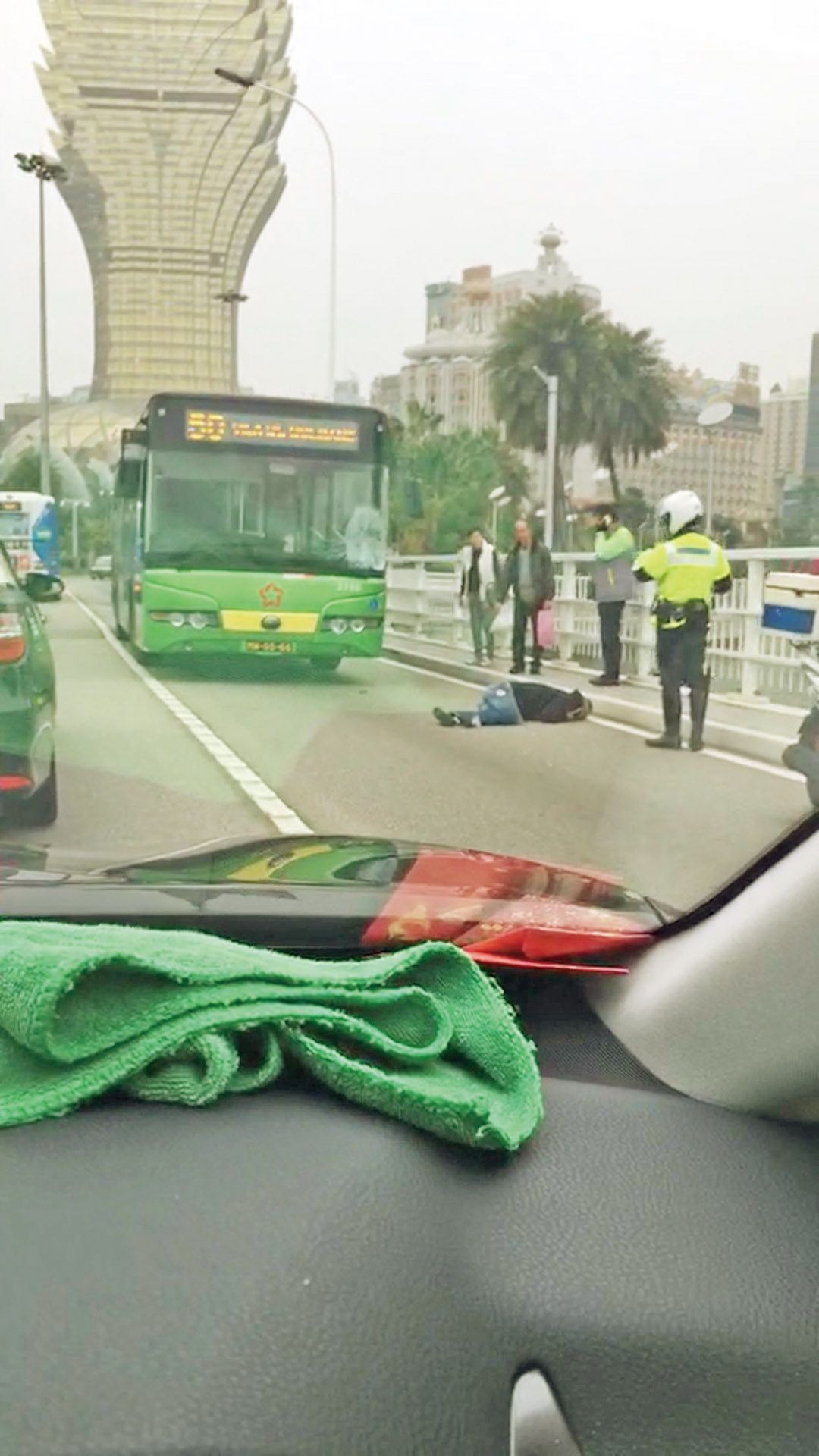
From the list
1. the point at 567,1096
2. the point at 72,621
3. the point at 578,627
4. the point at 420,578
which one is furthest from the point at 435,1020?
the point at 72,621

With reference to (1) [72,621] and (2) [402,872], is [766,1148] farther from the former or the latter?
(1) [72,621]

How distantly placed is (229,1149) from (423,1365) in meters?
0.26

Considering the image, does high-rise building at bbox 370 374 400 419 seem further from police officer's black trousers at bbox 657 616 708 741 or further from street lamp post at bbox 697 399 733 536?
police officer's black trousers at bbox 657 616 708 741

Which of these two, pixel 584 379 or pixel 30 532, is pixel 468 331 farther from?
pixel 30 532

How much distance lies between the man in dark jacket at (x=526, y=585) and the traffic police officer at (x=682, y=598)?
19cm

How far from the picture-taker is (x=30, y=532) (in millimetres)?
2818

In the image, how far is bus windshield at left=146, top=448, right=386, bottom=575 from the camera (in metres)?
2.97

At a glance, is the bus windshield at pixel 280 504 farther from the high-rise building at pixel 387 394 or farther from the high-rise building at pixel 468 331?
the high-rise building at pixel 468 331

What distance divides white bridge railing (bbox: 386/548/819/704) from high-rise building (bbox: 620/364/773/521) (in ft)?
0.32

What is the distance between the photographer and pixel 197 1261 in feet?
3.82

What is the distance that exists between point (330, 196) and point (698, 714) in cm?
131

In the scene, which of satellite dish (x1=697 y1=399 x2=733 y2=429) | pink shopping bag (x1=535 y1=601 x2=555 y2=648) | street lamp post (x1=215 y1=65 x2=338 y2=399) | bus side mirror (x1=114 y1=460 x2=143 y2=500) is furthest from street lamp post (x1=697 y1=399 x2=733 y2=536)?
bus side mirror (x1=114 y1=460 x2=143 y2=500)

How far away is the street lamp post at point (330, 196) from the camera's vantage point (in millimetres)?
2451

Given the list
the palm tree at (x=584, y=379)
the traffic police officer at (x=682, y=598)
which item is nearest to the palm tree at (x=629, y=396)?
the palm tree at (x=584, y=379)
